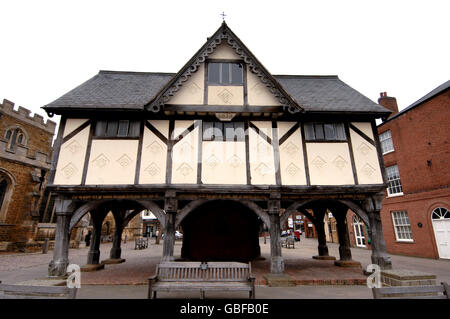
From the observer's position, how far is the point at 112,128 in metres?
8.68

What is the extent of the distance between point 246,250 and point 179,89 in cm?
883

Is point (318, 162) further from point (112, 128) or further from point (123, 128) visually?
point (112, 128)

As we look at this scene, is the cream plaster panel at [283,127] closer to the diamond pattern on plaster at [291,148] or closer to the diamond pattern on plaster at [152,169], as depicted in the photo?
the diamond pattern on plaster at [291,148]

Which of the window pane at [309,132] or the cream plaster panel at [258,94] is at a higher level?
the cream plaster panel at [258,94]

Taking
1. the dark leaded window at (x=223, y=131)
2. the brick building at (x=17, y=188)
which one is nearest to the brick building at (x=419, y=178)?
the dark leaded window at (x=223, y=131)

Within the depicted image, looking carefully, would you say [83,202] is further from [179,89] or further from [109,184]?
[179,89]

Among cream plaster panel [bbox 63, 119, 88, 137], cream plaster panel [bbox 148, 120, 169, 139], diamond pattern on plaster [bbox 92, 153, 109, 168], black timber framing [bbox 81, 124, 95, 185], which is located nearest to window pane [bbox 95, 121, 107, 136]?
black timber framing [bbox 81, 124, 95, 185]

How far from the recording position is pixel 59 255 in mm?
7730

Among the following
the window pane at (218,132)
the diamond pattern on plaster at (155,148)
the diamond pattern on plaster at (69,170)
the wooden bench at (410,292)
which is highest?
the window pane at (218,132)

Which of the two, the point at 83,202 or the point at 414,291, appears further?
the point at 83,202

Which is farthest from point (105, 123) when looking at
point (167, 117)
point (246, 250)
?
point (246, 250)

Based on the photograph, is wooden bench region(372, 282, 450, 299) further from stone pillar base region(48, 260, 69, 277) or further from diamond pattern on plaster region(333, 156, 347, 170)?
stone pillar base region(48, 260, 69, 277)

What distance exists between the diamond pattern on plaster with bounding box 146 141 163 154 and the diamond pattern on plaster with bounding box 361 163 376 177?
25.8ft

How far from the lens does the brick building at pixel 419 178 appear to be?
1323cm
